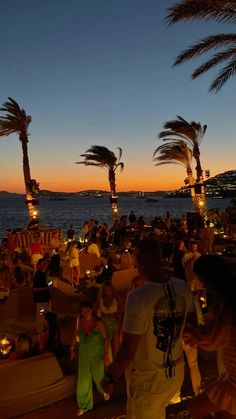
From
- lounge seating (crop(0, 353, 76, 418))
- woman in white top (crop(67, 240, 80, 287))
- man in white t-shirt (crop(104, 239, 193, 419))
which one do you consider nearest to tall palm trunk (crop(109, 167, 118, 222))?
woman in white top (crop(67, 240, 80, 287))

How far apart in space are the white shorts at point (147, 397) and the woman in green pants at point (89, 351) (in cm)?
219

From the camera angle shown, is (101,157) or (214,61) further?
(101,157)

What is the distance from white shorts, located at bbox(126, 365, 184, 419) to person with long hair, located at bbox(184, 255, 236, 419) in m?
0.19

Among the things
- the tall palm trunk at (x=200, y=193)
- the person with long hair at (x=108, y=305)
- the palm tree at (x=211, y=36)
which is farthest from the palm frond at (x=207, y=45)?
the tall palm trunk at (x=200, y=193)

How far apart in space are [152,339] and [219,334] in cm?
42

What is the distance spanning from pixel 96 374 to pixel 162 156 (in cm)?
2470

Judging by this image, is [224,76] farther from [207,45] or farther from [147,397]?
[147,397]

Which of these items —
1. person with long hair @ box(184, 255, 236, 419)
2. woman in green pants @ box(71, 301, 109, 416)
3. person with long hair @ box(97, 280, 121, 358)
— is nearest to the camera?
person with long hair @ box(184, 255, 236, 419)

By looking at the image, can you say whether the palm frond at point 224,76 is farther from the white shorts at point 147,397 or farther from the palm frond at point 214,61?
the white shorts at point 147,397

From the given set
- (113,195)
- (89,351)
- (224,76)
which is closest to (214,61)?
(224,76)

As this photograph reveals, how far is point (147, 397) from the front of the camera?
276 cm

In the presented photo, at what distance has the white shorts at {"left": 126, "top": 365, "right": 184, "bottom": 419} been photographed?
2.76 m

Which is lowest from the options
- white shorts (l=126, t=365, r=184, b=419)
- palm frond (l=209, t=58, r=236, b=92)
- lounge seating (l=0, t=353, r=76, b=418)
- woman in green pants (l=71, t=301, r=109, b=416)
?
lounge seating (l=0, t=353, r=76, b=418)

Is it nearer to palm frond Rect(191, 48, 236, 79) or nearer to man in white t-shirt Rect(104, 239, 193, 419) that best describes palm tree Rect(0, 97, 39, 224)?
palm frond Rect(191, 48, 236, 79)
